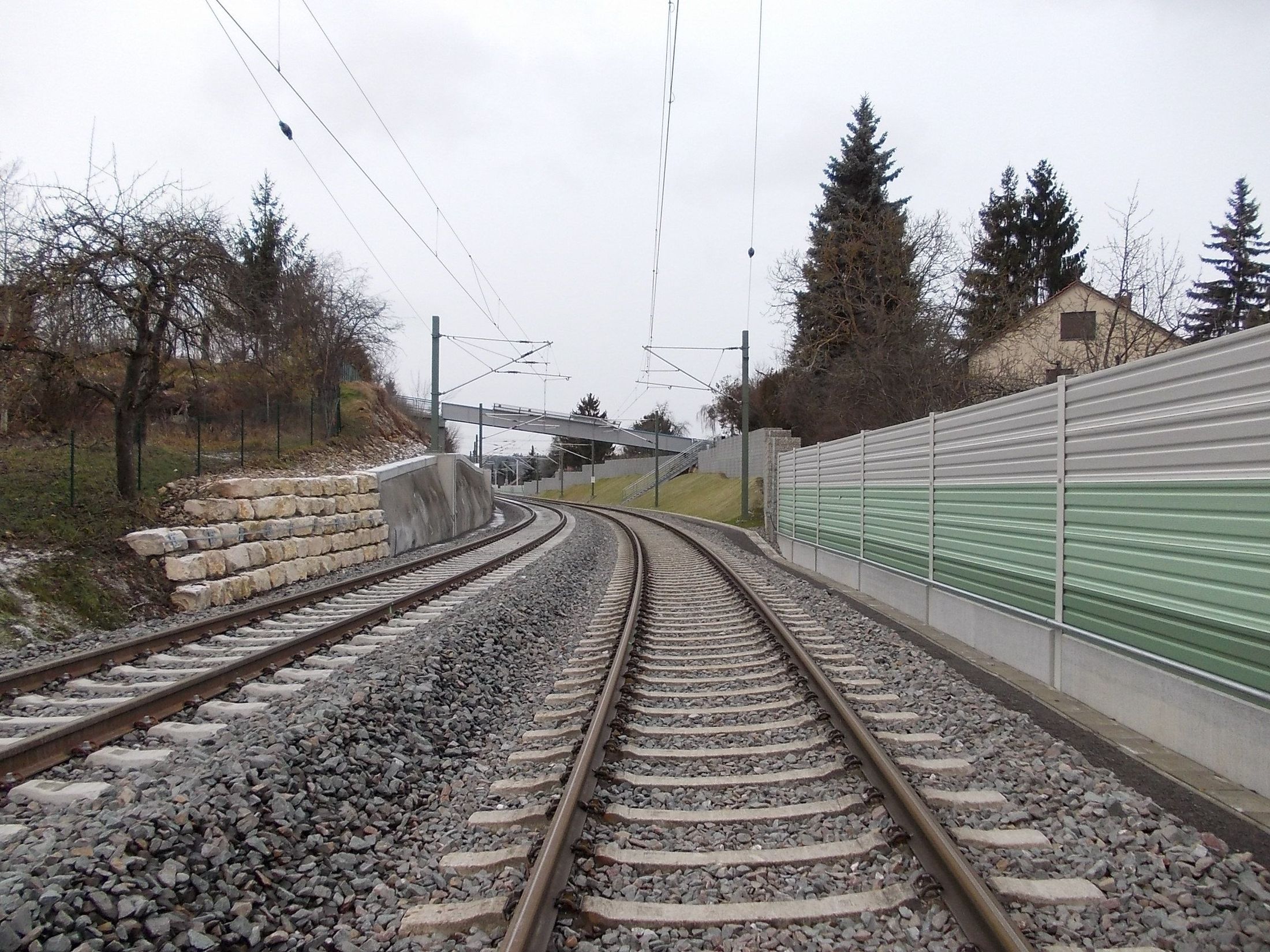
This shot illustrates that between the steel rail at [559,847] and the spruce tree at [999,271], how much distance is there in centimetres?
2440

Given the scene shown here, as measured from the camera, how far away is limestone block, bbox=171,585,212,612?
10664 mm

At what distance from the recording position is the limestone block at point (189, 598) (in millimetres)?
10664

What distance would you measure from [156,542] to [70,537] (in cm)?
131

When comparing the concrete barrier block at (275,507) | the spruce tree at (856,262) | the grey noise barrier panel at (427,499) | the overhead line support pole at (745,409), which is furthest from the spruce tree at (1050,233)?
the concrete barrier block at (275,507)

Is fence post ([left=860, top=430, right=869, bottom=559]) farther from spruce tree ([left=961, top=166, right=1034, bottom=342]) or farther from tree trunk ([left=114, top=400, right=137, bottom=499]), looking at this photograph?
spruce tree ([left=961, top=166, right=1034, bottom=342])

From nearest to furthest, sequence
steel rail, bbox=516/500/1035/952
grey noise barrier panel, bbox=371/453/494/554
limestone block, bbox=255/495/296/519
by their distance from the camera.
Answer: steel rail, bbox=516/500/1035/952 → limestone block, bbox=255/495/296/519 → grey noise barrier panel, bbox=371/453/494/554

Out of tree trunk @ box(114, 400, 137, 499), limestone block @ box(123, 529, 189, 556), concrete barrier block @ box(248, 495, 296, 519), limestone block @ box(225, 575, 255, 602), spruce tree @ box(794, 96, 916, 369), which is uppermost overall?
spruce tree @ box(794, 96, 916, 369)

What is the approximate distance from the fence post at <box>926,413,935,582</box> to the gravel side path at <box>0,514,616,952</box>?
5.01m

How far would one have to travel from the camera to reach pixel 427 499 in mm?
23594

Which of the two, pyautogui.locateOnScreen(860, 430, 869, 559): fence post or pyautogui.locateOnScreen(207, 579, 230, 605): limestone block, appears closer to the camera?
pyautogui.locateOnScreen(207, 579, 230, 605): limestone block

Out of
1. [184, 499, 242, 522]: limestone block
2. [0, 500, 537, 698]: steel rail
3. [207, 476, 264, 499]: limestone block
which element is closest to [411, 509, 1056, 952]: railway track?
[0, 500, 537, 698]: steel rail

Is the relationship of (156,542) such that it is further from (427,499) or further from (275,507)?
(427,499)

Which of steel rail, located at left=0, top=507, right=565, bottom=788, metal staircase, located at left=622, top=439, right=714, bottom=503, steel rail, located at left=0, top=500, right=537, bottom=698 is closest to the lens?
steel rail, located at left=0, top=507, right=565, bottom=788

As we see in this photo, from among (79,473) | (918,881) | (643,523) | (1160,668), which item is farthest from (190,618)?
(643,523)
